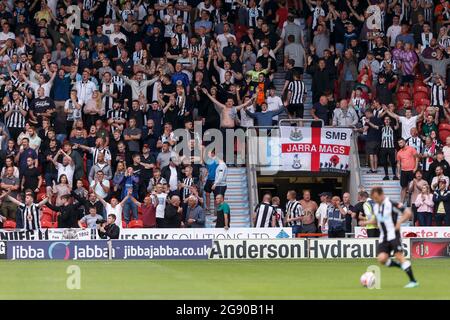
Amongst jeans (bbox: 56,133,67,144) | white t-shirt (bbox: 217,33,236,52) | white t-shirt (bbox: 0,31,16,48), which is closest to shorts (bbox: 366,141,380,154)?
white t-shirt (bbox: 217,33,236,52)

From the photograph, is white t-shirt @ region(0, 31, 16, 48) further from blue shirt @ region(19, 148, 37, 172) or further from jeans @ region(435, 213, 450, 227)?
jeans @ region(435, 213, 450, 227)

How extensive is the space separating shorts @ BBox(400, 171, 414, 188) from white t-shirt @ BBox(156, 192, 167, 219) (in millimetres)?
7786

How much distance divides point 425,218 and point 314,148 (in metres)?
4.44

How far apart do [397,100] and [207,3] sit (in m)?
7.49

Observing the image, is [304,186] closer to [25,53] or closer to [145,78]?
[145,78]

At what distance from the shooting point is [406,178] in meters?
39.5

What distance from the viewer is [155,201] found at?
123 ft

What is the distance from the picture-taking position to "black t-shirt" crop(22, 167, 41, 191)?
38.2 m

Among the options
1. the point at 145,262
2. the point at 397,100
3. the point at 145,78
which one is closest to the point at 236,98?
the point at 145,78

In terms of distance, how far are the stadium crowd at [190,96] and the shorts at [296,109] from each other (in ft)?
0.15

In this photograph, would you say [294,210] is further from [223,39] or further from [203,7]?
[203,7]

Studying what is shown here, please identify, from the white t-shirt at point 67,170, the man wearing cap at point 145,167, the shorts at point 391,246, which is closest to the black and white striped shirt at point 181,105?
the man wearing cap at point 145,167

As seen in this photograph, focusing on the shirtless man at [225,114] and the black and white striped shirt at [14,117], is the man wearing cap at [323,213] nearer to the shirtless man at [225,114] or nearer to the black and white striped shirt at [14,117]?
the shirtless man at [225,114]

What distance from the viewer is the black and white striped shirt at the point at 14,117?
3950cm
